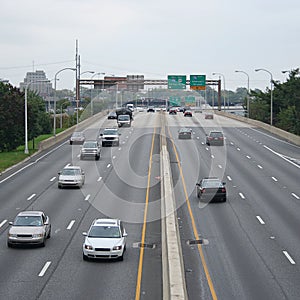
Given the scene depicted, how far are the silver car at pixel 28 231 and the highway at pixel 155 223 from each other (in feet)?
1.34

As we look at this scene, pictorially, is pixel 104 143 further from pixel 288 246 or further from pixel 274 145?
pixel 288 246

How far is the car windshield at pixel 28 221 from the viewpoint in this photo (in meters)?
28.5

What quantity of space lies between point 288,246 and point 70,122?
123 meters

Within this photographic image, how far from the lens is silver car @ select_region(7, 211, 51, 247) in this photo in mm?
27781

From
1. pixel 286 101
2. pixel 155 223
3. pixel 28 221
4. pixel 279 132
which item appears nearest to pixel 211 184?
pixel 155 223

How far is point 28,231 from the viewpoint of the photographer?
1101 inches

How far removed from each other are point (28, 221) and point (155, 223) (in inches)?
311

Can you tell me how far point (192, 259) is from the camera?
86.4 feet

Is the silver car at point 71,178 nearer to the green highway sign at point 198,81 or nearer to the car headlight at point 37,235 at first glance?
the car headlight at point 37,235

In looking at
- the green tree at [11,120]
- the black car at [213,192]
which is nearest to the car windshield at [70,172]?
the black car at [213,192]

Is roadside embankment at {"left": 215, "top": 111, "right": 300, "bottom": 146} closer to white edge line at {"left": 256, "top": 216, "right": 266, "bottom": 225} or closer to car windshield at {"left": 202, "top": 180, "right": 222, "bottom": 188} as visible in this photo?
car windshield at {"left": 202, "top": 180, "right": 222, "bottom": 188}

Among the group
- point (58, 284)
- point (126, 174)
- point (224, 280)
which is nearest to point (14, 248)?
point (58, 284)

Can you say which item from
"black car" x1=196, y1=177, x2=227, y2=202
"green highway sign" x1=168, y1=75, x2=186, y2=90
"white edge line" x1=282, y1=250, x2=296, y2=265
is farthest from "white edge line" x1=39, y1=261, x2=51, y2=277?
"green highway sign" x1=168, y1=75, x2=186, y2=90

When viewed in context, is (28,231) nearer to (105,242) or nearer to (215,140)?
(105,242)
